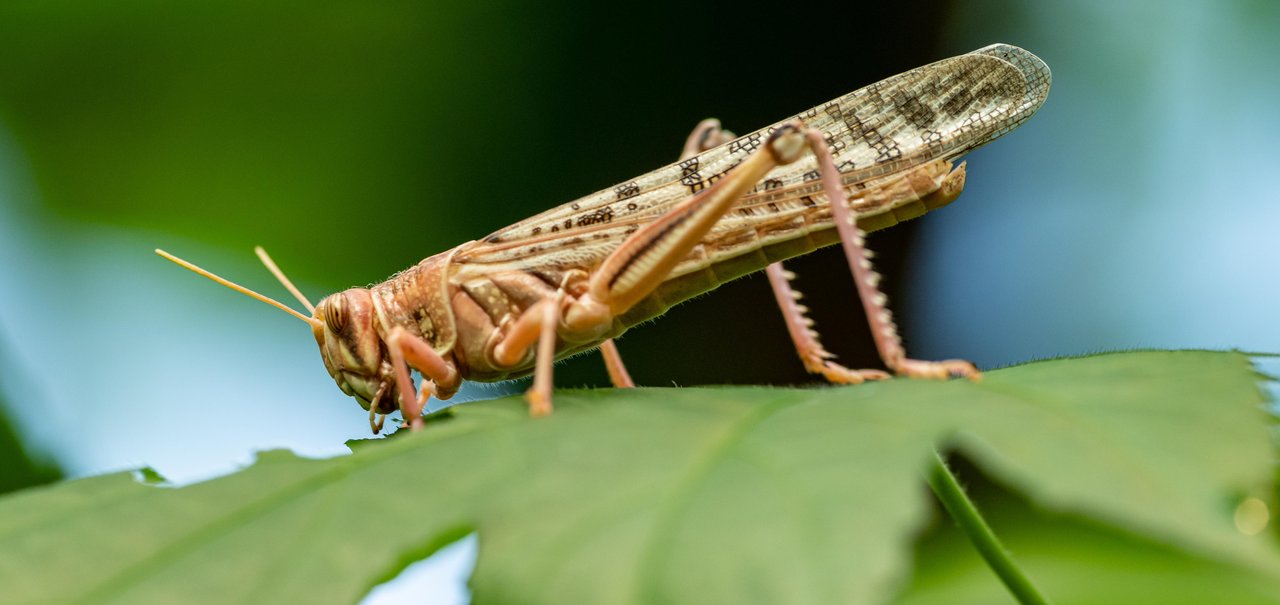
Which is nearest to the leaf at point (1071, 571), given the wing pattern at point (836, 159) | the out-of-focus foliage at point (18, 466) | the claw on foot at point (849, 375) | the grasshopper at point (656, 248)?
the claw on foot at point (849, 375)

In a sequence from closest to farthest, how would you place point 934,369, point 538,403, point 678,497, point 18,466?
point 678,497, point 538,403, point 934,369, point 18,466

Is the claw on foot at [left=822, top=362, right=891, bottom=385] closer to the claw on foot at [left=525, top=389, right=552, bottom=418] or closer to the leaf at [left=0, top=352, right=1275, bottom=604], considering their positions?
the claw on foot at [left=525, top=389, right=552, bottom=418]

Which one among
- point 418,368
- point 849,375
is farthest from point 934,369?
point 418,368

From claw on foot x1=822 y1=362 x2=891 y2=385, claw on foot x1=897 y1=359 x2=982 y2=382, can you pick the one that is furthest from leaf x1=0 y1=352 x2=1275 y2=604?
claw on foot x1=822 y1=362 x2=891 y2=385

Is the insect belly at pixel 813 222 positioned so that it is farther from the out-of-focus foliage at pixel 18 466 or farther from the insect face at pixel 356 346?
the out-of-focus foliage at pixel 18 466

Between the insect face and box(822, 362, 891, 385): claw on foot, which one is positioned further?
the insect face

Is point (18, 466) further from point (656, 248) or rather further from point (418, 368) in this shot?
point (656, 248)
